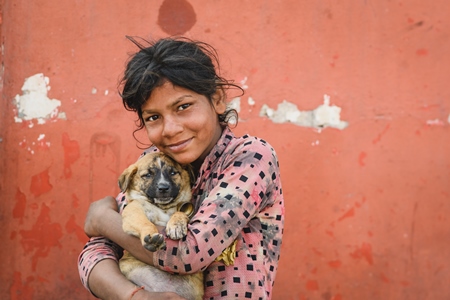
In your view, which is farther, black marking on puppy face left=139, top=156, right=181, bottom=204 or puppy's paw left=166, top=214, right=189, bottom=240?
black marking on puppy face left=139, top=156, right=181, bottom=204

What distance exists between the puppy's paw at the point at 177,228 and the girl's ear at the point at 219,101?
49cm

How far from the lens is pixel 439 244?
189 inches

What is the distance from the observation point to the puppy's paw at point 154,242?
2184 millimetres

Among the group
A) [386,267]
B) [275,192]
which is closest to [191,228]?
[275,192]

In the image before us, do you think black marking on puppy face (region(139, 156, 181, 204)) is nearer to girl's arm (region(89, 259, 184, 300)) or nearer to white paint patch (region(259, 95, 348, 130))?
girl's arm (region(89, 259, 184, 300))

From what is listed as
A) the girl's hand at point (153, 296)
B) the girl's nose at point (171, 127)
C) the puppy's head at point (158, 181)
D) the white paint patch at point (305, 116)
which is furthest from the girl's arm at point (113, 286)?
the white paint patch at point (305, 116)

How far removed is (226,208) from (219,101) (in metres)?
0.60

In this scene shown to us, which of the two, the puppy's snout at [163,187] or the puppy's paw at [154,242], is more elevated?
the puppy's snout at [163,187]

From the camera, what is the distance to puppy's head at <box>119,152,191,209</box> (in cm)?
281

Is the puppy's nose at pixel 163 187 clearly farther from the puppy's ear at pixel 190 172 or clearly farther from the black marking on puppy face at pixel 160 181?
the puppy's ear at pixel 190 172

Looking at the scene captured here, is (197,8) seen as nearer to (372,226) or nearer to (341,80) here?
(341,80)

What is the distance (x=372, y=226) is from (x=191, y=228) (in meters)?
2.99

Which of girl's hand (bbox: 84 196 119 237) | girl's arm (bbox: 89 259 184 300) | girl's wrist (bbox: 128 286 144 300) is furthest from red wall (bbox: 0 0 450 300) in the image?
girl's wrist (bbox: 128 286 144 300)

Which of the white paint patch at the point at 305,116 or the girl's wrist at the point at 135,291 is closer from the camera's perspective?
the girl's wrist at the point at 135,291
